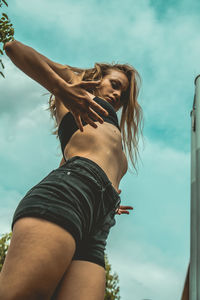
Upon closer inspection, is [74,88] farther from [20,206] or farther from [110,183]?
[20,206]

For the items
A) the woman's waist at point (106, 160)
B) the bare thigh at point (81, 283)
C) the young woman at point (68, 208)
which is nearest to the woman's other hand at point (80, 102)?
the young woman at point (68, 208)

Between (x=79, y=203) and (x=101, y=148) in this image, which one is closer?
(x=79, y=203)

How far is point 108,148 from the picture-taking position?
81.0 inches

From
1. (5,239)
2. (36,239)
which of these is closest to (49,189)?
(36,239)

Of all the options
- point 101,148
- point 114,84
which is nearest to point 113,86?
point 114,84

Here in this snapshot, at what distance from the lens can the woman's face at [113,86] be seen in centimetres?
271

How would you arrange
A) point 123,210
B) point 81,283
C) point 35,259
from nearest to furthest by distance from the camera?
point 35,259, point 81,283, point 123,210

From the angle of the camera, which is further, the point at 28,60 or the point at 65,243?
the point at 28,60

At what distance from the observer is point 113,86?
9.25ft

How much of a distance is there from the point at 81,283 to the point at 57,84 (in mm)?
1143

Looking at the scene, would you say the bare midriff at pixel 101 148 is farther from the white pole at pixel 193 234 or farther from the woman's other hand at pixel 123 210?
the white pole at pixel 193 234

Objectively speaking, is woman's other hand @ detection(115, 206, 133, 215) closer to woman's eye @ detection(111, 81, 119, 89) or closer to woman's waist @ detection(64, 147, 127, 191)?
woman's waist @ detection(64, 147, 127, 191)

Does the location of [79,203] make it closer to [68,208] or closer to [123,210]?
[68,208]

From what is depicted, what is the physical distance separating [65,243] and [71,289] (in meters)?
0.36
